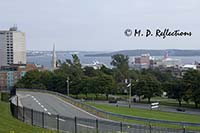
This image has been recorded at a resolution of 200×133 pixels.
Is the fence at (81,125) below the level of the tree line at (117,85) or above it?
above

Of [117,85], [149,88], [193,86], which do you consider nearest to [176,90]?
[193,86]

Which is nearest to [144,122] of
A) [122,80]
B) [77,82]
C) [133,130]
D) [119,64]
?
[133,130]

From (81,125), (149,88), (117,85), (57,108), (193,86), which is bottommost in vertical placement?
(117,85)

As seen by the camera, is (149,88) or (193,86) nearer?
(193,86)

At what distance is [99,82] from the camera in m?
83.0

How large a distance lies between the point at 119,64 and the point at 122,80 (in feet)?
67.3

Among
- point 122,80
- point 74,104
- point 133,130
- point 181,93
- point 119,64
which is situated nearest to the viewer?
point 133,130

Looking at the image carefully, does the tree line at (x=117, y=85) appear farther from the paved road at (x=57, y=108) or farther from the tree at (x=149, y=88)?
the paved road at (x=57, y=108)

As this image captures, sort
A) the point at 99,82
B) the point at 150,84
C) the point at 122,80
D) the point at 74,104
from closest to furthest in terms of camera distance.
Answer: the point at 74,104 → the point at 150,84 → the point at 99,82 → the point at 122,80

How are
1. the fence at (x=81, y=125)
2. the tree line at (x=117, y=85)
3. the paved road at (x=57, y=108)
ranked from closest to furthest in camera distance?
1. the fence at (x=81, y=125)
2. the paved road at (x=57, y=108)
3. the tree line at (x=117, y=85)

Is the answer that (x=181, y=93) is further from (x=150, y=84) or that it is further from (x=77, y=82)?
(x=77, y=82)

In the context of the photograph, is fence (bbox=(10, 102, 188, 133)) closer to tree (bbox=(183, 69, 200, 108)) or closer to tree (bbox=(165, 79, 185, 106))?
tree (bbox=(183, 69, 200, 108))

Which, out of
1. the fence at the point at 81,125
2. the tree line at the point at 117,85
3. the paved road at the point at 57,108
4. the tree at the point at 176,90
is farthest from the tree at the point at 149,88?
the fence at the point at 81,125

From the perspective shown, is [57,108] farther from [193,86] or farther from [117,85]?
[117,85]
